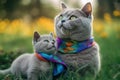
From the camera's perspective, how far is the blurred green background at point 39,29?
679 centimetres

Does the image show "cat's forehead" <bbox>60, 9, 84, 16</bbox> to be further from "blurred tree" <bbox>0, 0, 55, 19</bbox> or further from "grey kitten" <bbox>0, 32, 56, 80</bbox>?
"blurred tree" <bbox>0, 0, 55, 19</bbox>

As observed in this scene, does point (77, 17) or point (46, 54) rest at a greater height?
point (77, 17)

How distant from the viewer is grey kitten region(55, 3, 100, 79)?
17.0 ft

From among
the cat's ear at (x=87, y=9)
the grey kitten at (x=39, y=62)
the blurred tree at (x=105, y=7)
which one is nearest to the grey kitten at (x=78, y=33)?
the cat's ear at (x=87, y=9)

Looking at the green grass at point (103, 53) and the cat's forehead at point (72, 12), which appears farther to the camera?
the green grass at point (103, 53)

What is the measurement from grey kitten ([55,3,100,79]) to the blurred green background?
0.26 metres

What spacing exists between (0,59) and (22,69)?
4.34 feet

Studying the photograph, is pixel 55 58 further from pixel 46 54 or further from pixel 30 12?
pixel 30 12

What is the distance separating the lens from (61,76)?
5328mm

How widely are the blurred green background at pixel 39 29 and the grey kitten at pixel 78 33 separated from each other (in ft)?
0.84

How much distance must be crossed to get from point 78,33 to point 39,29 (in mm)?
6371

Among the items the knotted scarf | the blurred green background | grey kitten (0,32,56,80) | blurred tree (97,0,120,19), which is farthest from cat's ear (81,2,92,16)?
blurred tree (97,0,120,19)

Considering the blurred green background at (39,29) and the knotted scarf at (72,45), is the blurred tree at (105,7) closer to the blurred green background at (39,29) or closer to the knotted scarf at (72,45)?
the blurred green background at (39,29)

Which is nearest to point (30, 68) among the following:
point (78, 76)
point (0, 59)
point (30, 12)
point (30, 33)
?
point (78, 76)
